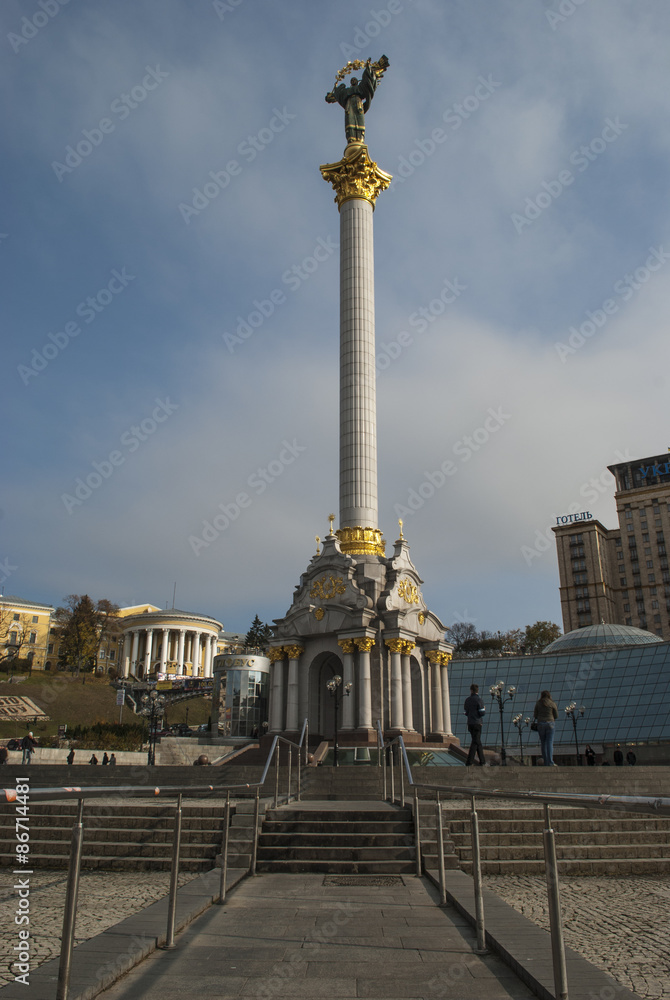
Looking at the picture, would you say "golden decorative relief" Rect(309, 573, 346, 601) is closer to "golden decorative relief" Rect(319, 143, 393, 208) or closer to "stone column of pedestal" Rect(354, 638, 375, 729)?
"stone column of pedestal" Rect(354, 638, 375, 729)

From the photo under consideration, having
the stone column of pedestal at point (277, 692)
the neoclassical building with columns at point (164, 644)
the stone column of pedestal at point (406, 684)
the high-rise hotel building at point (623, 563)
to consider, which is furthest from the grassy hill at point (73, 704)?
the high-rise hotel building at point (623, 563)

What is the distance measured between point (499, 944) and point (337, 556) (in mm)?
26899

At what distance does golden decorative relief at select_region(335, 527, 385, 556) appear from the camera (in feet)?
112

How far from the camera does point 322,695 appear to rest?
34125 millimetres

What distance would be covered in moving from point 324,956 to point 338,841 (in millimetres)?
5668

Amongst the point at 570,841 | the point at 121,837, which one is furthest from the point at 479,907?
the point at 121,837

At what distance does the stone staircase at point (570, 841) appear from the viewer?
38.0 feet

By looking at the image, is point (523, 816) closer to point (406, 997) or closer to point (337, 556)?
point (406, 997)

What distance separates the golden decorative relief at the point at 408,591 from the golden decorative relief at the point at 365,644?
3201mm

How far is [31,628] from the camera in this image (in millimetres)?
106500

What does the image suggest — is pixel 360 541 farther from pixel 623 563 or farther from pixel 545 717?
pixel 623 563

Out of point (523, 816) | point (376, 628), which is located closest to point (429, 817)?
point (523, 816)

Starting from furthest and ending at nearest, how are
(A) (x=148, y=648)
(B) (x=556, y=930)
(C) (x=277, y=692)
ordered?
1. (A) (x=148, y=648)
2. (C) (x=277, y=692)
3. (B) (x=556, y=930)

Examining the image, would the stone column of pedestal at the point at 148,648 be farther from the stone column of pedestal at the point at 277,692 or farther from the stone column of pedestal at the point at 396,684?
the stone column of pedestal at the point at 396,684
